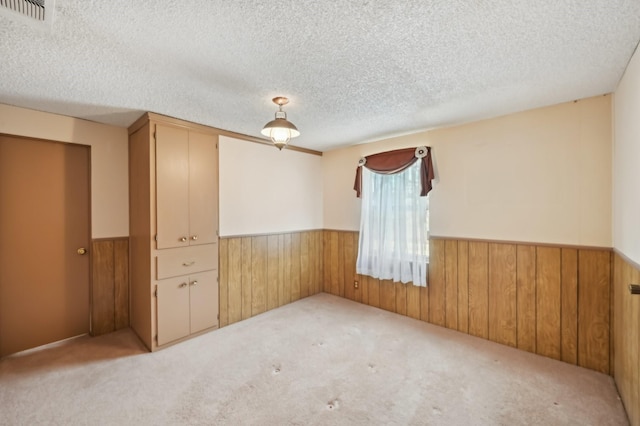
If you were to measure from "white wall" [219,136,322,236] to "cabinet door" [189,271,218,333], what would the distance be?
0.56 metres

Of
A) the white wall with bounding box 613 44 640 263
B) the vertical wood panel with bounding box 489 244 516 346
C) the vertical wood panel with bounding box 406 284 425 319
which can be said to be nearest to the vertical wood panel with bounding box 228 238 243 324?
the vertical wood panel with bounding box 406 284 425 319

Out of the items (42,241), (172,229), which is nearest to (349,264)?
(172,229)

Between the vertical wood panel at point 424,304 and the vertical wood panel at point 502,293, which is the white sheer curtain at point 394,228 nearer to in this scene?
the vertical wood panel at point 424,304

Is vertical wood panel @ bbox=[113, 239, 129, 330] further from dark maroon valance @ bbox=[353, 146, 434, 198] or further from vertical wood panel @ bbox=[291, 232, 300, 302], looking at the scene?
dark maroon valance @ bbox=[353, 146, 434, 198]

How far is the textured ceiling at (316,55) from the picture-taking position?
54.1 inches

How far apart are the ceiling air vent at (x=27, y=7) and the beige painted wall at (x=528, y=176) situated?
3384mm

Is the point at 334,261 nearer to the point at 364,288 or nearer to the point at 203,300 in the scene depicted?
the point at 364,288

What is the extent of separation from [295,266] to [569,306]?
3158 mm

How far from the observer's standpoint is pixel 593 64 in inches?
73.3

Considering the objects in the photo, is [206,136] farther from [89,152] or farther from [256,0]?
[256,0]

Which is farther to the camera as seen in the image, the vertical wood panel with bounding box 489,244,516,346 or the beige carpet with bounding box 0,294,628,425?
the vertical wood panel with bounding box 489,244,516,346

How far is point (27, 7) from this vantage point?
131 centimetres

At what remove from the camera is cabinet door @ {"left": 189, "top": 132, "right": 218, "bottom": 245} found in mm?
3094

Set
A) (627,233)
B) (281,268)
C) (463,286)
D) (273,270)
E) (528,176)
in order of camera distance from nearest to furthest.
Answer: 1. (627,233)
2. (528,176)
3. (463,286)
4. (273,270)
5. (281,268)
